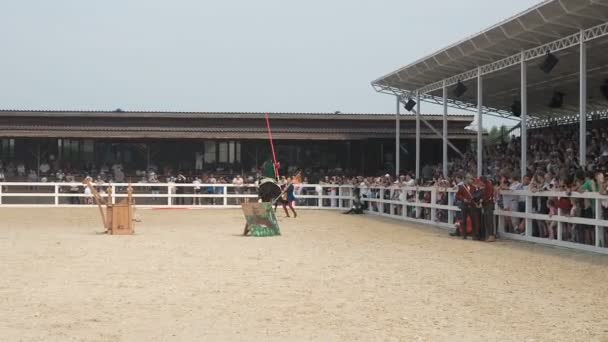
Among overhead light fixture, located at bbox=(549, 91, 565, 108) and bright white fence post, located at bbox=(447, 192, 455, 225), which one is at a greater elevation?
overhead light fixture, located at bbox=(549, 91, 565, 108)

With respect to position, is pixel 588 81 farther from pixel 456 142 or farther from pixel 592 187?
pixel 592 187

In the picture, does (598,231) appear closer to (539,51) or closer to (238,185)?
(539,51)

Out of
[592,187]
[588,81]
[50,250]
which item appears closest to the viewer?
[50,250]

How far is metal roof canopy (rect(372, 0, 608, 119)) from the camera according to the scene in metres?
20.3

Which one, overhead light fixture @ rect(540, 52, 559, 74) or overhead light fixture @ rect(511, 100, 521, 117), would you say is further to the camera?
overhead light fixture @ rect(511, 100, 521, 117)

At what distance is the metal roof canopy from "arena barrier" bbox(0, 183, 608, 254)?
4.76 metres

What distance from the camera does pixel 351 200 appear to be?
33.6m

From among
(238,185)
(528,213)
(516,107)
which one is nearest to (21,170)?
(238,185)

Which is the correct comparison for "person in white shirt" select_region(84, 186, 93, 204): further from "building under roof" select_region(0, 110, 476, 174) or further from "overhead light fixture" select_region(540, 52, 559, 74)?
"overhead light fixture" select_region(540, 52, 559, 74)

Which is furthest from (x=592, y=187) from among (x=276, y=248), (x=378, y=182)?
(x=378, y=182)

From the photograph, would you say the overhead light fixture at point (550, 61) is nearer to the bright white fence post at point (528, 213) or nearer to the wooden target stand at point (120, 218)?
the bright white fence post at point (528, 213)

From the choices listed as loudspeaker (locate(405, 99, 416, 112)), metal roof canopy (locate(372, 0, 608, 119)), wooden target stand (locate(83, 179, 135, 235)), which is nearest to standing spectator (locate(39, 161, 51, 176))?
metal roof canopy (locate(372, 0, 608, 119))

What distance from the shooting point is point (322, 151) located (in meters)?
41.8

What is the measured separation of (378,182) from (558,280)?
19.8 metres
